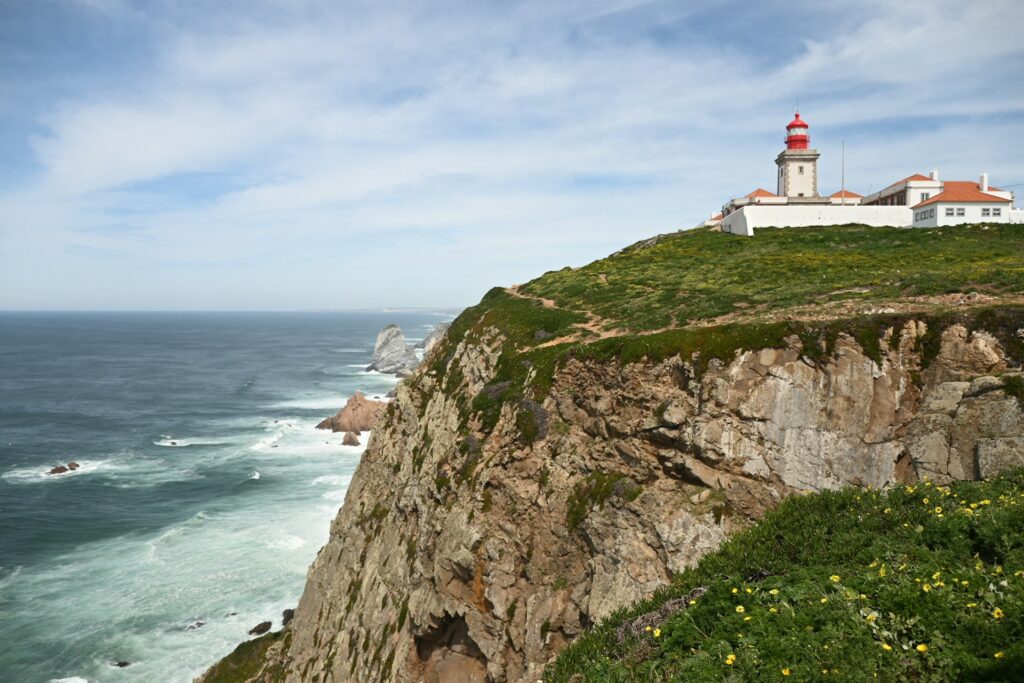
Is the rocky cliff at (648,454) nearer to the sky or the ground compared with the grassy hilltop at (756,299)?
nearer to the ground

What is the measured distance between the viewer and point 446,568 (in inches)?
944

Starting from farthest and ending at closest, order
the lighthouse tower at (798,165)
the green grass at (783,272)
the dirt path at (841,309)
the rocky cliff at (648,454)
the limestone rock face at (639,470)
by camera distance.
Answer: the lighthouse tower at (798,165), the green grass at (783,272), the dirt path at (841,309), the rocky cliff at (648,454), the limestone rock face at (639,470)

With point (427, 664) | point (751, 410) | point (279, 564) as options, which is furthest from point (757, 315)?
point (279, 564)

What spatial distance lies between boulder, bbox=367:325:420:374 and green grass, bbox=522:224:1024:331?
94723mm

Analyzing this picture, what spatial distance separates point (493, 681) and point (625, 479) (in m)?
8.25

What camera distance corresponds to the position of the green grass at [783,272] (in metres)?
25.7

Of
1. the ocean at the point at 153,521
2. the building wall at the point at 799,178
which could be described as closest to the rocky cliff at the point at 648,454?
the ocean at the point at 153,521

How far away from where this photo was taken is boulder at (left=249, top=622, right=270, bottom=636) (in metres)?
37.7

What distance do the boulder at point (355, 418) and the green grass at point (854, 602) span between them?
2874 inches

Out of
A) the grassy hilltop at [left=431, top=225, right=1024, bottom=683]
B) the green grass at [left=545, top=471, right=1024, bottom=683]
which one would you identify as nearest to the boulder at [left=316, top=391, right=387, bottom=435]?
the grassy hilltop at [left=431, top=225, right=1024, bottom=683]

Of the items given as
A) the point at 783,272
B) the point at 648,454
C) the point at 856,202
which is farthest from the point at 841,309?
the point at 856,202

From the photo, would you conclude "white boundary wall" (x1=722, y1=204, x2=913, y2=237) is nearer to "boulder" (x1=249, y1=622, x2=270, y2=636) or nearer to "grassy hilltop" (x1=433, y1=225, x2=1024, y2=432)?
"grassy hilltop" (x1=433, y1=225, x2=1024, y2=432)

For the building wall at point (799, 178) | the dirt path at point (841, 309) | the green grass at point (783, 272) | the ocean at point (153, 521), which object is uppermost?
the building wall at point (799, 178)

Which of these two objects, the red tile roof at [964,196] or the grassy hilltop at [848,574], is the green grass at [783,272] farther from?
the red tile roof at [964,196]
